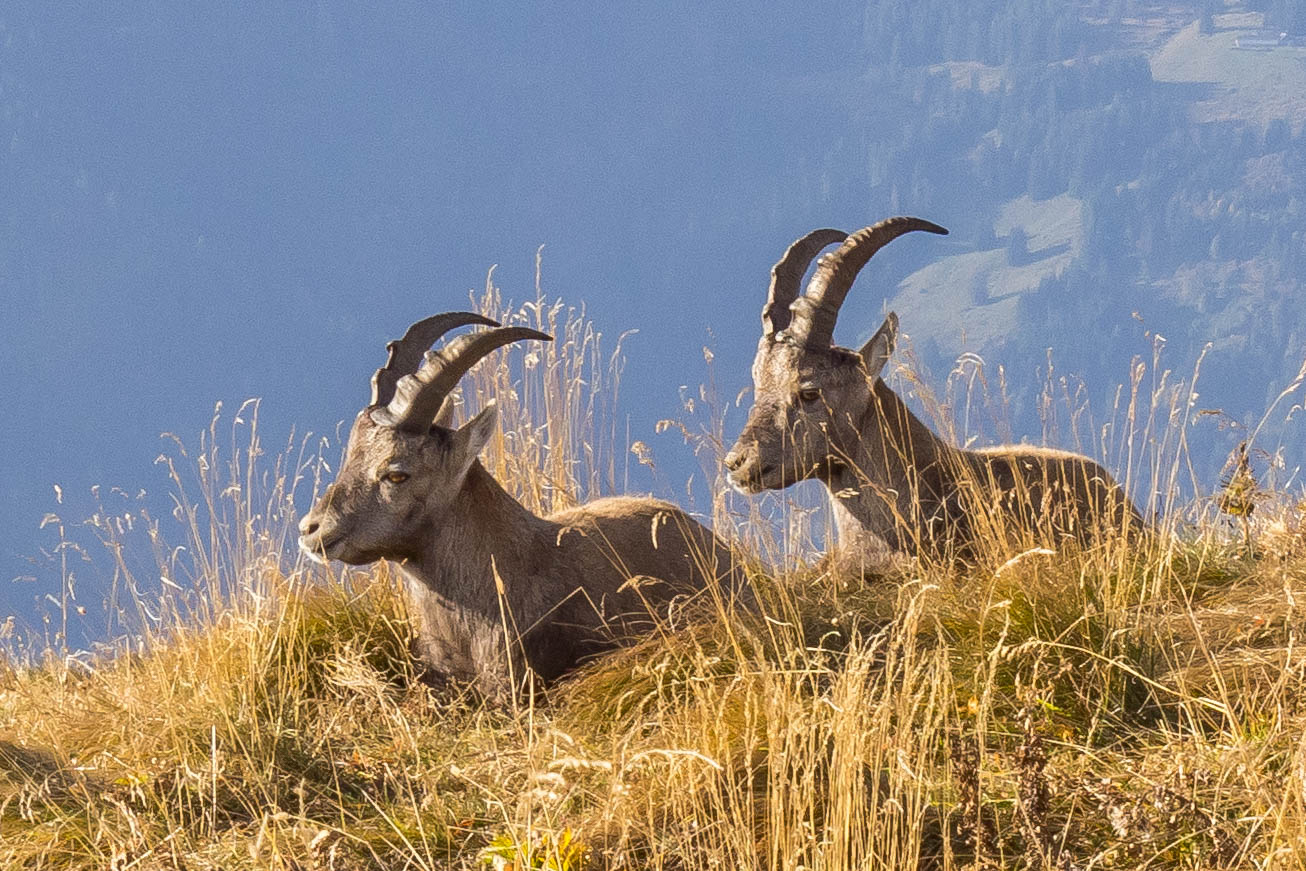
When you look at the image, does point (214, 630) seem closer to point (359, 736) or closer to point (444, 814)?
point (359, 736)

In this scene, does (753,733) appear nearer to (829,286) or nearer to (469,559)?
(469,559)

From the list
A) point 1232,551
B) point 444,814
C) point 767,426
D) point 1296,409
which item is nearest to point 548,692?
point 444,814

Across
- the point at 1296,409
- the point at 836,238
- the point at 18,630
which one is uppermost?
the point at 836,238

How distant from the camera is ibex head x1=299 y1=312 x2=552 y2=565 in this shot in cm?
645

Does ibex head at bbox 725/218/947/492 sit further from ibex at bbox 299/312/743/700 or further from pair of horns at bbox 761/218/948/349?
ibex at bbox 299/312/743/700

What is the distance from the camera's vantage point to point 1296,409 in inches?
289

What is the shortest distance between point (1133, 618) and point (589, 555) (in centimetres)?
252

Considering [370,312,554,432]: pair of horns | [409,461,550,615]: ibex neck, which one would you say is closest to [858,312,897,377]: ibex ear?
[370,312,554,432]: pair of horns

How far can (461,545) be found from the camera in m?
6.67

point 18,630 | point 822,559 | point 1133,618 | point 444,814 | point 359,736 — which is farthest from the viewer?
Result: point 18,630

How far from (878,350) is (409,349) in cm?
250

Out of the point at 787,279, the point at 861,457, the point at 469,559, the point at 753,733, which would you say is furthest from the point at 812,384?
the point at 753,733

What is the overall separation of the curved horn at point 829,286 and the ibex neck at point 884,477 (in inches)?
16.8

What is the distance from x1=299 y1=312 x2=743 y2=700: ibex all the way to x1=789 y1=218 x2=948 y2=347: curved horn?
1.68 m
